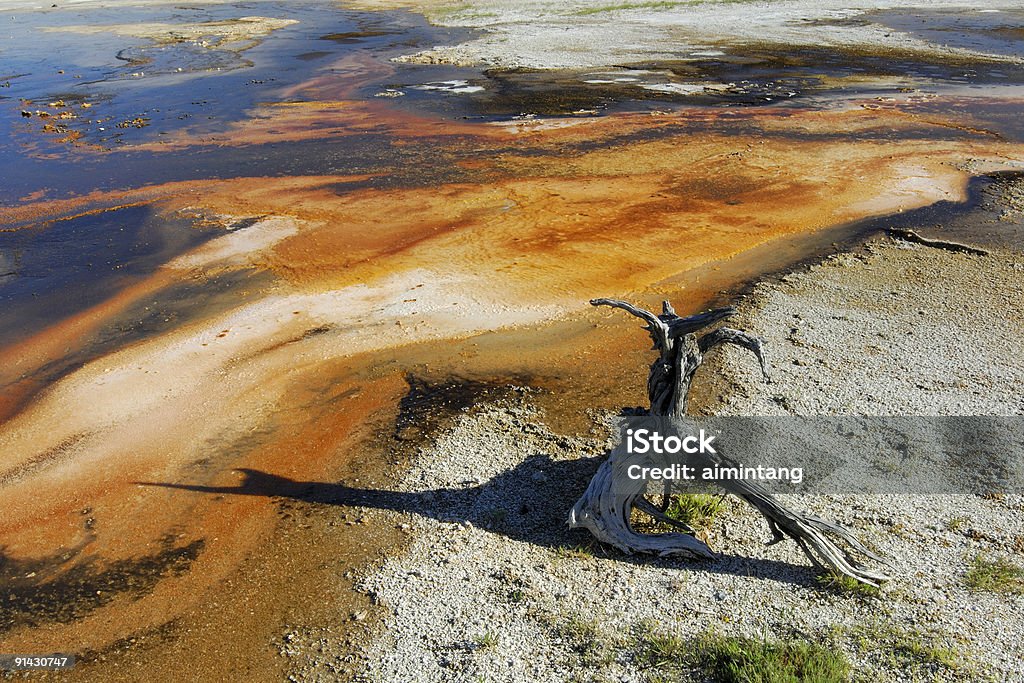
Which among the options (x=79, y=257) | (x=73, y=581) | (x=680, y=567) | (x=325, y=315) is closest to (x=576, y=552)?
(x=680, y=567)

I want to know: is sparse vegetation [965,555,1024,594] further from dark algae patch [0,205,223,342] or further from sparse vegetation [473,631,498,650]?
dark algae patch [0,205,223,342]

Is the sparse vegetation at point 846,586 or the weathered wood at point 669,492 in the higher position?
the weathered wood at point 669,492

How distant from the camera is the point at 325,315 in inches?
538

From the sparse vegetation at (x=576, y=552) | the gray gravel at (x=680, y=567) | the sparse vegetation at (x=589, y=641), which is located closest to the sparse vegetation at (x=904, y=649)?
the gray gravel at (x=680, y=567)

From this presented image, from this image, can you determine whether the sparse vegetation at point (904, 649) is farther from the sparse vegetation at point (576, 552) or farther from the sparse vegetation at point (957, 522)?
the sparse vegetation at point (576, 552)

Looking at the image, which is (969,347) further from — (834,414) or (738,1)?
(738,1)

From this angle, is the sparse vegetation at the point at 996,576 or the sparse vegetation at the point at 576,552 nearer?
the sparse vegetation at the point at 996,576

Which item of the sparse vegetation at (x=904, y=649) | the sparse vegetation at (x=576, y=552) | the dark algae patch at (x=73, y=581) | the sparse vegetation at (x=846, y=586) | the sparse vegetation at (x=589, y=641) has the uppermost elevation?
the sparse vegetation at (x=846, y=586)

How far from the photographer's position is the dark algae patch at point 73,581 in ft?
25.6

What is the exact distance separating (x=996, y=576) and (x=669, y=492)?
129 inches

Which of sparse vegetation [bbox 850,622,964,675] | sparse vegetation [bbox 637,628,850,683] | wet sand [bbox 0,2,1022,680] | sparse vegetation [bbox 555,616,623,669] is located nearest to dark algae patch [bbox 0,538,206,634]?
wet sand [bbox 0,2,1022,680]

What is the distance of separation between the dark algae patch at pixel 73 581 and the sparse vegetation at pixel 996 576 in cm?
813

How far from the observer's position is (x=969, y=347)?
12.0 meters

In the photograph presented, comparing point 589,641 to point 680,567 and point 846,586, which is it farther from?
point 846,586
